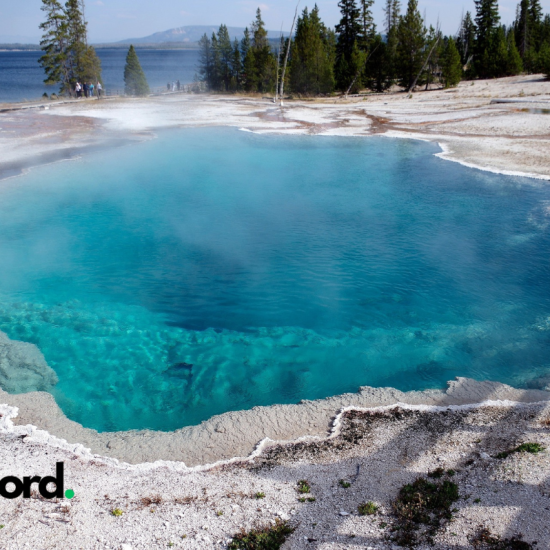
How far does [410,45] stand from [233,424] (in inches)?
1435

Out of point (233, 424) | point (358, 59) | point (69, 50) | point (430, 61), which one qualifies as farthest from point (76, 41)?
point (233, 424)

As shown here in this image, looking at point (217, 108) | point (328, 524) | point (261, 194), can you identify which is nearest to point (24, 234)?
point (261, 194)

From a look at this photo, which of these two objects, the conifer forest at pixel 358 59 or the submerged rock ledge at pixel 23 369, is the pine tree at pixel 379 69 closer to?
the conifer forest at pixel 358 59

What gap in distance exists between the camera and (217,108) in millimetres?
27422

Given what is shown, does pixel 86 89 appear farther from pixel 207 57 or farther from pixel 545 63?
pixel 545 63

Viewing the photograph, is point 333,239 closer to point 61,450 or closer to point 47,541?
point 61,450

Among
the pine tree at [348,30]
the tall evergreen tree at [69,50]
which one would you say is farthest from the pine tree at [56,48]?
the pine tree at [348,30]

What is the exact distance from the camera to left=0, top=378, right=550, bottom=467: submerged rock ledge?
456cm

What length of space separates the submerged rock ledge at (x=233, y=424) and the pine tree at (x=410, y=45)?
3362 cm

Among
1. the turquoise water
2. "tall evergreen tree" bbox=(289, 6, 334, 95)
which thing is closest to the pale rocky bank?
the turquoise water

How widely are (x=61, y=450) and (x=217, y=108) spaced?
83.8 feet

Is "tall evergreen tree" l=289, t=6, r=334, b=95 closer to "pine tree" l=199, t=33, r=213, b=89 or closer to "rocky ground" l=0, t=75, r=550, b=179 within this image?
"rocky ground" l=0, t=75, r=550, b=179

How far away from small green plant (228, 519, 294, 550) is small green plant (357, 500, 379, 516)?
536 millimetres

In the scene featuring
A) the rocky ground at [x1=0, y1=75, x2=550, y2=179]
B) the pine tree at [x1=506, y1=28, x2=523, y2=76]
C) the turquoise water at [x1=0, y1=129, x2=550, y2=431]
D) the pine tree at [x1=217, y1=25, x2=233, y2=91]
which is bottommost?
the turquoise water at [x1=0, y1=129, x2=550, y2=431]
